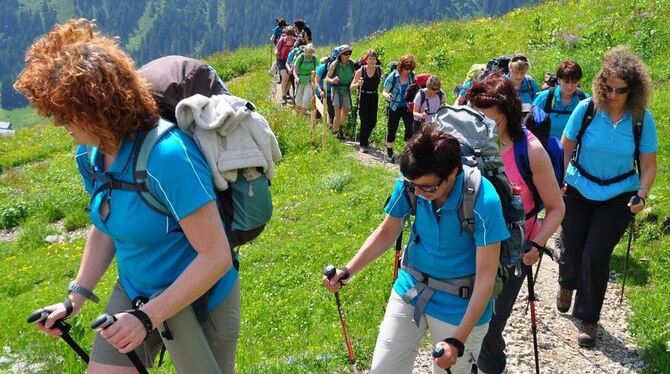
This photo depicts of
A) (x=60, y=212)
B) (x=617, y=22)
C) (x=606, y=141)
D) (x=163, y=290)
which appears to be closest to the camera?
(x=163, y=290)

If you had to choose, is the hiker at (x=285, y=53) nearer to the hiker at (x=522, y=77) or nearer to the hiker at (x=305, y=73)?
the hiker at (x=305, y=73)

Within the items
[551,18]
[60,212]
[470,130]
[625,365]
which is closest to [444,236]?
[470,130]

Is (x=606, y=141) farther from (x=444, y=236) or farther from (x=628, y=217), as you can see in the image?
(x=444, y=236)

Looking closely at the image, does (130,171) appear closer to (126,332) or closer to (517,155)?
(126,332)

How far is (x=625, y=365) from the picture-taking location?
6059 mm

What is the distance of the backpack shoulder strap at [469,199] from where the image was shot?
362 cm

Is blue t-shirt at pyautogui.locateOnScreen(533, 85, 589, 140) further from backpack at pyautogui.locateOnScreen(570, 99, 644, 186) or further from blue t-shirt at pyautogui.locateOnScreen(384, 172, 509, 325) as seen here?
blue t-shirt at pyautogui.locateOnScreen(384, 172, 509, 325)

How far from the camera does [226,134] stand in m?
3.07

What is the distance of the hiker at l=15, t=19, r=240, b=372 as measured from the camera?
9.00 ft

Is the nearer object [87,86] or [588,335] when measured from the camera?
[87,86]

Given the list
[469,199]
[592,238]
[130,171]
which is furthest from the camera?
[592,238]

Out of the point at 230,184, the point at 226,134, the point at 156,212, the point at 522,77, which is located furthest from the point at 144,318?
the point at 522,77

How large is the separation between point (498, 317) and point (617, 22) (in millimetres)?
16171

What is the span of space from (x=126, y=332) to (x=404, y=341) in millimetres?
Result: 1805
